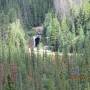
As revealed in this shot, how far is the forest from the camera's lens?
6027 millimetres

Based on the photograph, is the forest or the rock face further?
the rock face

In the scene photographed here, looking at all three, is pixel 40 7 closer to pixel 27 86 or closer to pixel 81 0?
pixel 81 0

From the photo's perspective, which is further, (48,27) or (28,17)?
(28,17)

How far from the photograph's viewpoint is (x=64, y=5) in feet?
104

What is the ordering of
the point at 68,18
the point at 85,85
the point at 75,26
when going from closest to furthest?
the point at 85,85, the point at 75,26, the point at 68,18

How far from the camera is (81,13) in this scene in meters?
25.0

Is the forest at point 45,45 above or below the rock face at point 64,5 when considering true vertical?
below

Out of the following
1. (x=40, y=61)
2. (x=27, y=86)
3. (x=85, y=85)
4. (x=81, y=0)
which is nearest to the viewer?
(x=27, y=86)

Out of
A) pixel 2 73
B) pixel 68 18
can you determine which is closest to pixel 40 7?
pixel 68 18

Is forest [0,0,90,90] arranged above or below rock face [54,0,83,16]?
below

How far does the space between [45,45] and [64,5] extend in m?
10.7

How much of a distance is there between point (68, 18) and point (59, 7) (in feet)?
22.7

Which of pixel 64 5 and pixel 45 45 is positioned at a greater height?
Result: pixel 64 5

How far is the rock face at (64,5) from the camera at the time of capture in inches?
1171
